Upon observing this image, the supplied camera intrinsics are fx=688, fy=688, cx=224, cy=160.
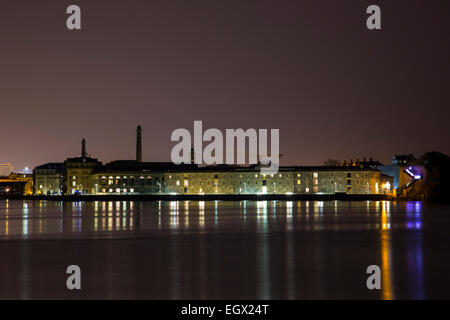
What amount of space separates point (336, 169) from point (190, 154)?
3530 centimetres

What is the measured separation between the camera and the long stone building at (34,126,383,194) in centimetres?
14250

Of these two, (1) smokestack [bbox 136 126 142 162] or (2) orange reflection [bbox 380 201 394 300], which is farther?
(1) smokestack [bbox 136 126 142 162]

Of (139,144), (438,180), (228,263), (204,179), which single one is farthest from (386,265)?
(139,144)

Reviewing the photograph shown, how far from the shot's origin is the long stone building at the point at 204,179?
468 feet

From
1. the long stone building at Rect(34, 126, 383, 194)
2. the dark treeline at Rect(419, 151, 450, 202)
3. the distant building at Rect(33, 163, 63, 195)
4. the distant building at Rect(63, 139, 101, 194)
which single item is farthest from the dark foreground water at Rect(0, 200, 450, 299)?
the distant building at Rect(33, 163, 63, 195)

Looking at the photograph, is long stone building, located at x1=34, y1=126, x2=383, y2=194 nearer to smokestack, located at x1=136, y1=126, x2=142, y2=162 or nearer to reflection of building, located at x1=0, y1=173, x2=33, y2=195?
smokestack, located at x1=136, y1=126, x2=142, y2=162

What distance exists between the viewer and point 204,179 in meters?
146

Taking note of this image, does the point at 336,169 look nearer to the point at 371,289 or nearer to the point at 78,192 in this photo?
the point at 78,192

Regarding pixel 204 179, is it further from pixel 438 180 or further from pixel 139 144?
pixel 438 180

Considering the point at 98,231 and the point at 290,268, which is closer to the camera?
the point at 290,268

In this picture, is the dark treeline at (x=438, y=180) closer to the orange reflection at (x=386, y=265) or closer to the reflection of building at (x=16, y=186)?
the orange reflection at (x=386, y=265)

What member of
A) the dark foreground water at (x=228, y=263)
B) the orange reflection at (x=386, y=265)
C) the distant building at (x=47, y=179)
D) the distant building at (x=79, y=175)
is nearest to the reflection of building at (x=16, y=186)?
the distant building at (x=47, y=179)
